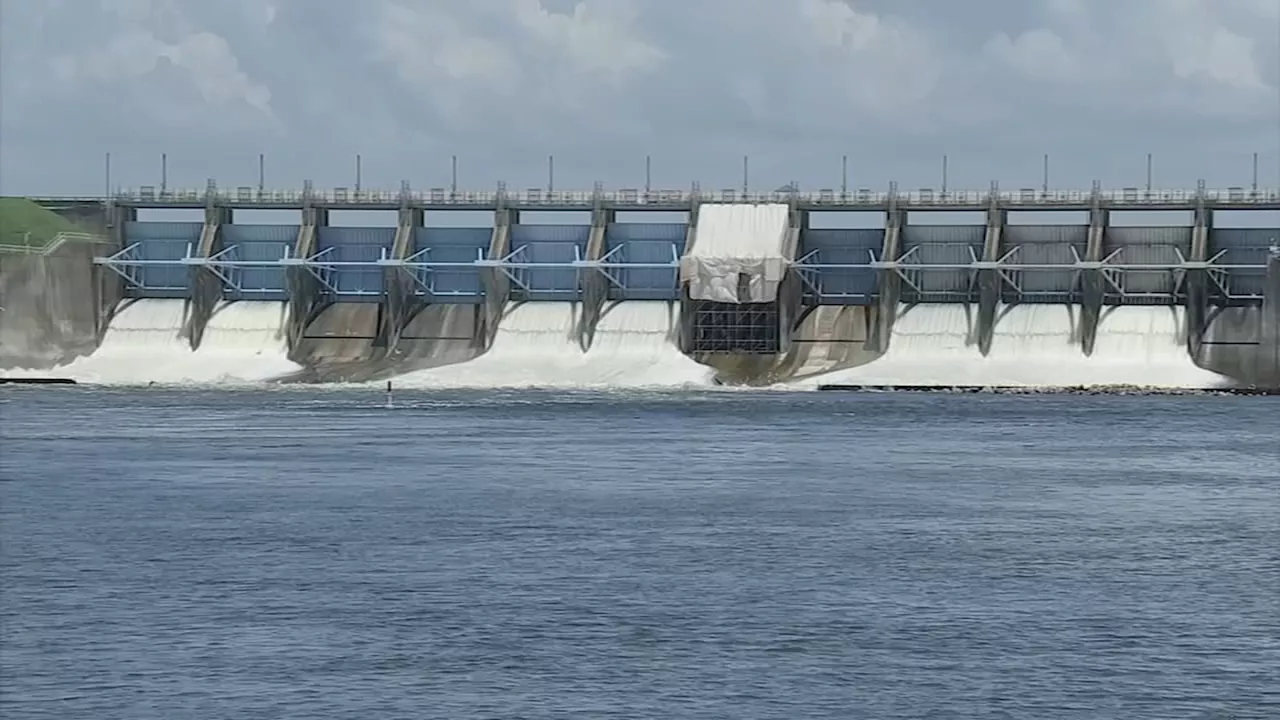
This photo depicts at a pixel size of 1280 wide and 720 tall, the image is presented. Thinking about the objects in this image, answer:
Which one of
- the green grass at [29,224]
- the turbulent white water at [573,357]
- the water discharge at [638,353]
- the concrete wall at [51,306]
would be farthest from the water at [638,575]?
the green grass at [29,224]

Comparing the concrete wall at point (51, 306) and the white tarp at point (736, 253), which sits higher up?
the white tarp at point (736, 253)

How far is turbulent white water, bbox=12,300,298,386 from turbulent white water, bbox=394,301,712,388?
8.59 m

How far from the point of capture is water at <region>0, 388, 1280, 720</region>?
38.2 metres

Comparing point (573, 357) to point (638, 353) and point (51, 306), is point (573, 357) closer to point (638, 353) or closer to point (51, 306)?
point (638, 353)

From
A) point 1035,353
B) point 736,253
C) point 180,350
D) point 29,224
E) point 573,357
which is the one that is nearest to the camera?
point 1035,353

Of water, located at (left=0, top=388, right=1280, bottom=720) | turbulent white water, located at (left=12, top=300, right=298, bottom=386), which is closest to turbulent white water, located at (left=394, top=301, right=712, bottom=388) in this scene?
turbulent white water, located at (left=12, top=300, right=298, bottom=386)

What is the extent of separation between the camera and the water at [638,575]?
38219 mm

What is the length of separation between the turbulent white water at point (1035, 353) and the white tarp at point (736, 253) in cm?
654

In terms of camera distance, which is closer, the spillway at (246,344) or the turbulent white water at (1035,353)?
the turbulent white water at (1035,353)

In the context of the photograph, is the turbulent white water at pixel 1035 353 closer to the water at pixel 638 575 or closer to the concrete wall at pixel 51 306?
the water at pixel 638 575

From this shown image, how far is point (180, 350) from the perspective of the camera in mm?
142250

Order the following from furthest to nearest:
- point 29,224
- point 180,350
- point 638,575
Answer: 1. point 29,224
2. point 180,350
3. point 638,575

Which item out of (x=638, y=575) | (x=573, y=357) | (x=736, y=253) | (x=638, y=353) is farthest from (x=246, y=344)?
(x=638, y=575)

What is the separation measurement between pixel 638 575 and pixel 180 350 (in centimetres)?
9494
